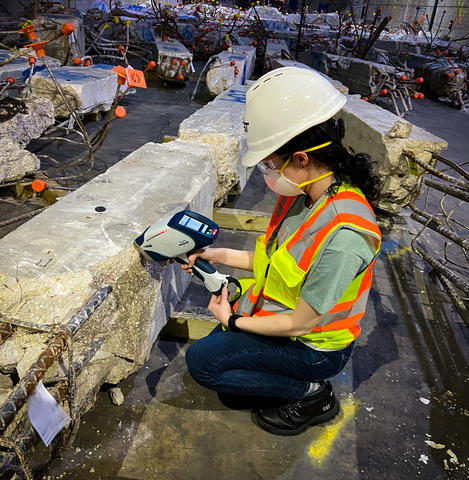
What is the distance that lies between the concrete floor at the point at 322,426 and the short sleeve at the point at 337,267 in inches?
36.3

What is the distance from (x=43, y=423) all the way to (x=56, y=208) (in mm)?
1179

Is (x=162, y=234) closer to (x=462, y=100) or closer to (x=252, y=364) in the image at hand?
(x=252, y=364)

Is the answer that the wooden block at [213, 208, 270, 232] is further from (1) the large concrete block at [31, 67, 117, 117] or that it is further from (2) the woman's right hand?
(1) the large concrete block at [31, 67, 117, 117]

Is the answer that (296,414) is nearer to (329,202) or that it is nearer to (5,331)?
(329,202)

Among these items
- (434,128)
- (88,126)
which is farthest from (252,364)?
(434,128)

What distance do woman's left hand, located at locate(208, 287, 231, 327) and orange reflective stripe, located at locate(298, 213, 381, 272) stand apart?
0.46m

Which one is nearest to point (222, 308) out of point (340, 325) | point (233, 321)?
point (233, 321)

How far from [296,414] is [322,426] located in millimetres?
208

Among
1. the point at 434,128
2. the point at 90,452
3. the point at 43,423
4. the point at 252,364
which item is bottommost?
the point at 434,128

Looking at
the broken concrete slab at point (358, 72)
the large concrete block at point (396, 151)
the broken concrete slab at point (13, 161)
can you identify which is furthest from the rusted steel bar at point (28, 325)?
the broken concrete slab at point (358, 72)

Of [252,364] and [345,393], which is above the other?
[252,364]

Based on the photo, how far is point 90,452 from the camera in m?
1.86

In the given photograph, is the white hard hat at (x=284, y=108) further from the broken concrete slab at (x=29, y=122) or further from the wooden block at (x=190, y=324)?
the broken concrete slab at (x=29, y=122)

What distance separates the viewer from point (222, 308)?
187cm
